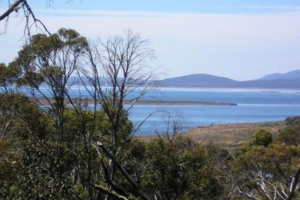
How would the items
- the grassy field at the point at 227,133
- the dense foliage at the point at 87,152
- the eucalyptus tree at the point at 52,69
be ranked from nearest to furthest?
the dense foliage at the point at 87,152
the eucalyptus tree at the point at 52,69
the grassy field at the point at 227,133

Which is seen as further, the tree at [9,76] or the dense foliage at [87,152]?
the tree at [9,76]

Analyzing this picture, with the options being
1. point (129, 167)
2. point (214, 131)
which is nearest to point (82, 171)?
point (129, 167)

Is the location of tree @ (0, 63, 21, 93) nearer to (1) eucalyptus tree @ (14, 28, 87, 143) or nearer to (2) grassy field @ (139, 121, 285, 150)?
(1) eucalyptus tree @ (14, 28, 87, 143)

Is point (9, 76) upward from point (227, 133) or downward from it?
upward

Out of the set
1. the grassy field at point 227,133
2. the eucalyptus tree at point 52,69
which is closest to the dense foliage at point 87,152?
the eucalyptus tree at point 52,69

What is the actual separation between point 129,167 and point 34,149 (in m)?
10.1

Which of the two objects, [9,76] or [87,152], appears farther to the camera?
[9,76]

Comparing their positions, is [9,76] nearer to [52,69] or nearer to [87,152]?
[52,69]

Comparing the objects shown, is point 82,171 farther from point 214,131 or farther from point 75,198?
point 214,131

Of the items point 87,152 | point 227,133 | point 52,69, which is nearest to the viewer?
point 87,152

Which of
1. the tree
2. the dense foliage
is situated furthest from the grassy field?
the tree

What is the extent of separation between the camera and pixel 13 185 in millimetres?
9633

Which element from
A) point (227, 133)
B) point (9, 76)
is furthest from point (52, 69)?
point (227, 133)

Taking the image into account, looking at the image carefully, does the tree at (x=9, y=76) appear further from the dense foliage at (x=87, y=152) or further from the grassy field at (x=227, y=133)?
the grassy field at (x=227, y=133)
